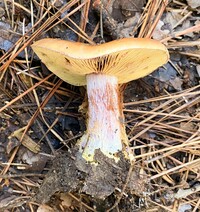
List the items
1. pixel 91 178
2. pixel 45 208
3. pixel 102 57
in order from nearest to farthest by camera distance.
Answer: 1. pixel 102 57
2. pixel 91 178
3. pixel 45 208

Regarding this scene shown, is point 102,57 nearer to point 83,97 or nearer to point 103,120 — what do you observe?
point 103,120

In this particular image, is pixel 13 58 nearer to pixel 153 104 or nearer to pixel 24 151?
pixel 24 151

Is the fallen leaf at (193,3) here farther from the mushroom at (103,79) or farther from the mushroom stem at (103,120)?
the mushroom stem at (103,120)

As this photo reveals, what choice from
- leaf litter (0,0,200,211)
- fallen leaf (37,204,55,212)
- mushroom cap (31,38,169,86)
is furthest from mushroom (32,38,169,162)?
fallen leaf (37,204,55,212)

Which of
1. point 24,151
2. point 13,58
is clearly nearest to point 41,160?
point 24,151

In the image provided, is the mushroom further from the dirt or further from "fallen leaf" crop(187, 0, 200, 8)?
"fallen leaf" crop(187, 0, 200, 8)

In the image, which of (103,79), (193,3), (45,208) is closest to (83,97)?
(103,79)

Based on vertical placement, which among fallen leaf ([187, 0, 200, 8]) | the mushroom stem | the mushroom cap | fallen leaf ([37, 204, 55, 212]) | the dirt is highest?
fallen leaf ([187, 0, 200, 8])
